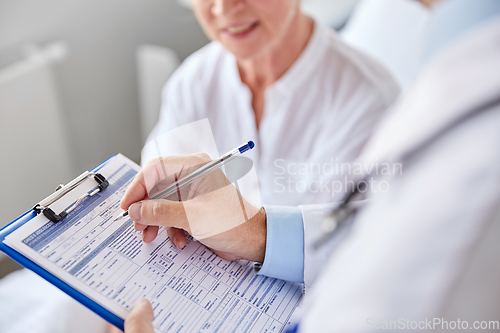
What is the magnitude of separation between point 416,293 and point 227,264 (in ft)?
0.73

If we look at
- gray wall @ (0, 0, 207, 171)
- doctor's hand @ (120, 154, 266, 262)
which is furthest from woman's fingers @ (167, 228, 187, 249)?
gray wall @ (0, 0, 207, 171)

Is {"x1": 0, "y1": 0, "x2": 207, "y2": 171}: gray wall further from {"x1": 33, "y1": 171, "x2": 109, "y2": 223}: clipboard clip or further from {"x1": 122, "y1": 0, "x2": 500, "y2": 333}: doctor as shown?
{"x1": 122, "y1": 0, "x2": 500, "y2": 333}: doctor

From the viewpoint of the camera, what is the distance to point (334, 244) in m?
0.34

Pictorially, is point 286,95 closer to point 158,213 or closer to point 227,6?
point 227,6

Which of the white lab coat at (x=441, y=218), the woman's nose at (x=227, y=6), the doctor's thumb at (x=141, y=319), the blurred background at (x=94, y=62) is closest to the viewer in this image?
the white lab coat at (x=441, y=218)

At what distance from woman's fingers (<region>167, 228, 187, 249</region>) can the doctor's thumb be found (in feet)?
0.22

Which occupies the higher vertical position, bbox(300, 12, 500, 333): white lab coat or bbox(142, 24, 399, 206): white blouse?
bbox(300, 12, 500, 333): white lab coat

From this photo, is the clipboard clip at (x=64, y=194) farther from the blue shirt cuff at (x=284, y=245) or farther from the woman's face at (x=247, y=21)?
the woman's face at (x=247, y=21)

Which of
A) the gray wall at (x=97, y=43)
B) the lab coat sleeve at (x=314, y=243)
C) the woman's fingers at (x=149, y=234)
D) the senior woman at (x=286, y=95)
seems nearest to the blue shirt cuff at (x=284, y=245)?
the lab coat sleeve at (x=314, y=243)

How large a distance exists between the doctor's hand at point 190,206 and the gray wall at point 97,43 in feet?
1.80

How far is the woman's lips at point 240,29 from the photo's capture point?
667 mm

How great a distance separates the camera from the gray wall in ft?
3.07

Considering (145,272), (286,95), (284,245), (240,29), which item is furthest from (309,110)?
(145,272)

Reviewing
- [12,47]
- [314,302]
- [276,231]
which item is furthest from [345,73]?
[12,47]
